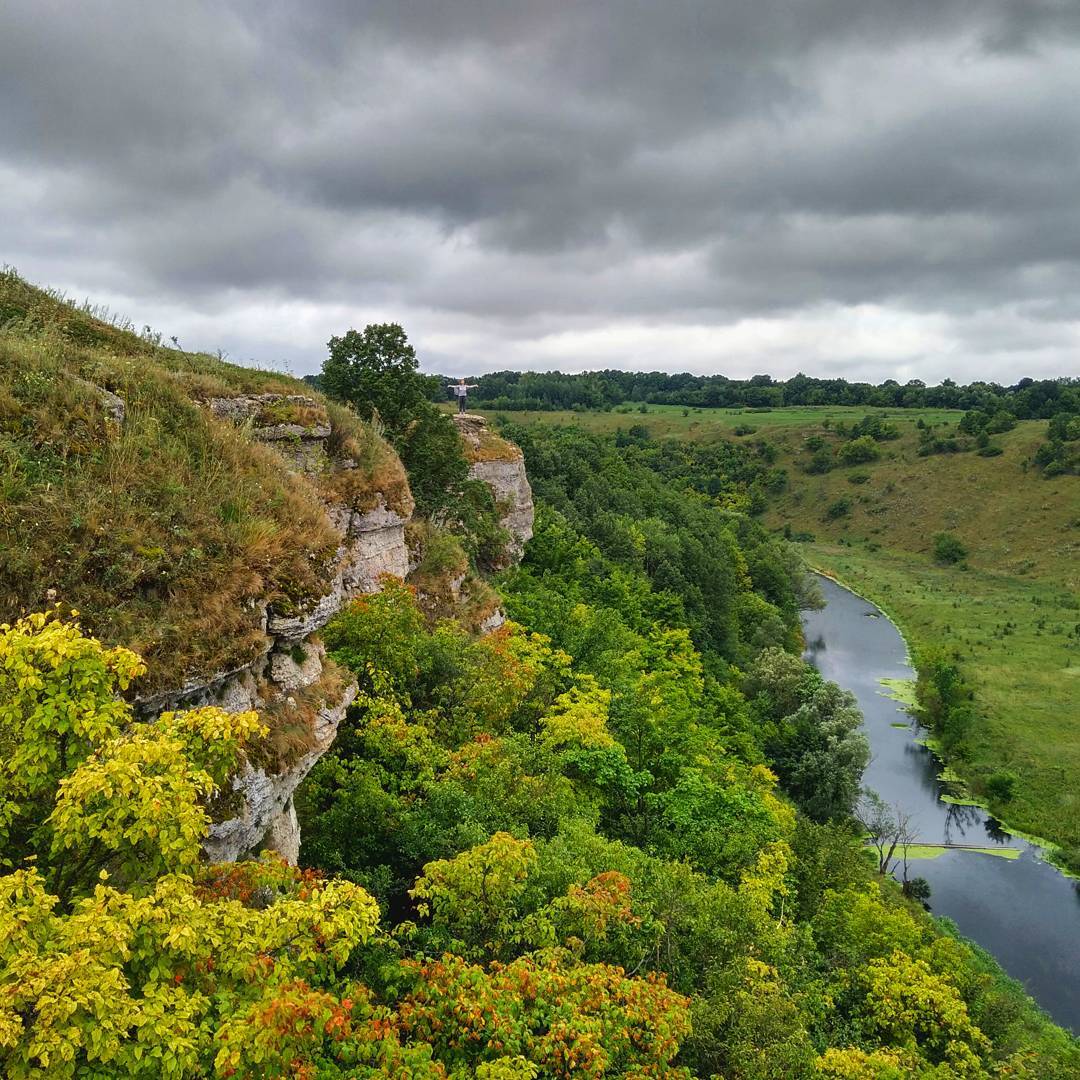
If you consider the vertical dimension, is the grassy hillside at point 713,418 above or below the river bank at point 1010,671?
above

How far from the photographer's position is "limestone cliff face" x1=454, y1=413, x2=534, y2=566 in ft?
129

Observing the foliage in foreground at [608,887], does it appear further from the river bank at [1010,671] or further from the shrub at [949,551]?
the shrub at [949,551]

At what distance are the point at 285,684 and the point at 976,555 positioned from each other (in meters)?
107

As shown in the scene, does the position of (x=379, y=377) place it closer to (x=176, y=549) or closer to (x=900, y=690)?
(x=176, y=549)

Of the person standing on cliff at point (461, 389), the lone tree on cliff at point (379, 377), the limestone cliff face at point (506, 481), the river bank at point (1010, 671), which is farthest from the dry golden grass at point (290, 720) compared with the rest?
the river bank at point (1010, 671)

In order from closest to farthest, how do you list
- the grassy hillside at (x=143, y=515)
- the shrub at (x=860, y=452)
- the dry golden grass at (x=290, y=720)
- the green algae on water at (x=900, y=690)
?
1. the grassy hillside at (x=143, y=515)
2. the dry golden grass at (x=290, y=720)
3. the green algae on water at (x=900, y=690)
4. the shrub at (x=860, y=452)

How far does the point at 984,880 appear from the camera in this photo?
33.9 metres

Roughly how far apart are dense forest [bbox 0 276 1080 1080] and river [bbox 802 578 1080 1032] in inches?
144

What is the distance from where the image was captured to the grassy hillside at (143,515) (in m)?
8.32

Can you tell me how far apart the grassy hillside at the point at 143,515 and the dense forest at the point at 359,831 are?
4 cm

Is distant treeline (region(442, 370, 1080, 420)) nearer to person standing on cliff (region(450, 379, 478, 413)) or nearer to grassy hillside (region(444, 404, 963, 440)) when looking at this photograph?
grassy hillside (region(444, 404, 963, 440))

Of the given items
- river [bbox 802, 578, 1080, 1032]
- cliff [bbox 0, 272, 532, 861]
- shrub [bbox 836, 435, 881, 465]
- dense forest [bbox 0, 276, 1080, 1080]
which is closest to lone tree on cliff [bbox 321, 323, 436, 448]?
dense forest [bbox 0, 276, 1080, 1080]

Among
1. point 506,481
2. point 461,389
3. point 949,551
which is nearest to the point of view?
point 506,481

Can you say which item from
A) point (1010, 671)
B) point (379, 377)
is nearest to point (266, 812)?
point (379, 377)
